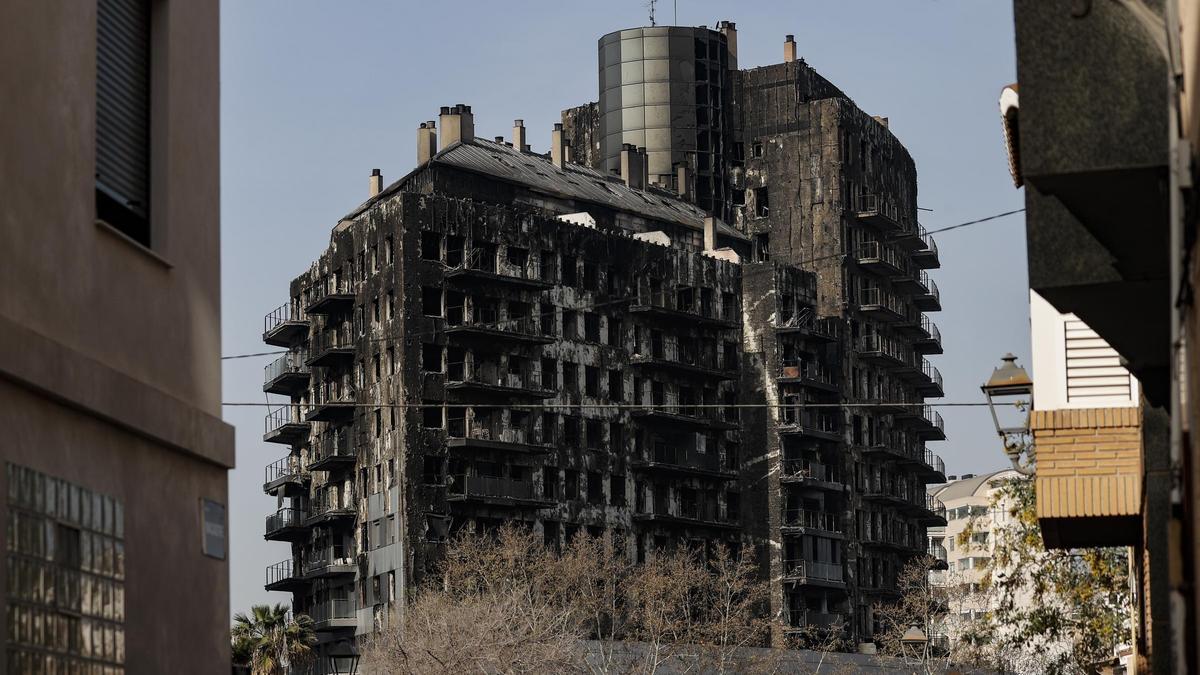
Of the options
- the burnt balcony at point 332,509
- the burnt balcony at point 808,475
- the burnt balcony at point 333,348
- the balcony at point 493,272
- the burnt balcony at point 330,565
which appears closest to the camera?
the burnt balcony at point 330,565

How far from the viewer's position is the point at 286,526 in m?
91.4

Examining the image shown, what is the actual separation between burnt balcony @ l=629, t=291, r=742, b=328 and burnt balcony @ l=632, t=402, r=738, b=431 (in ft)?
13.6

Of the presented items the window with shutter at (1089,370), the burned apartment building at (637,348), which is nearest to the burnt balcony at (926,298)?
the burned apartment building at (637,348)

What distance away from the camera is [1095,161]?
980 centimetres

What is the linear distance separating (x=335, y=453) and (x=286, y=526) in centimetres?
611

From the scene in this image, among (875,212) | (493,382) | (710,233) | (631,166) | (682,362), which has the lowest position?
(493,382)

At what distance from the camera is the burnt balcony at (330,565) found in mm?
85188

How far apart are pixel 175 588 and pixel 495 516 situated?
71.2 metres

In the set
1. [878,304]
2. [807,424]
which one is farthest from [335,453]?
[878,304]

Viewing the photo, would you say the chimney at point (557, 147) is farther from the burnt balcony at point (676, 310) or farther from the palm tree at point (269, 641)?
the palm tree at point (269, 641)

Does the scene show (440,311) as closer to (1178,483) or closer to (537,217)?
(537,217)

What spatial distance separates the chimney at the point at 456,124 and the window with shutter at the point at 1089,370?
80.4 meters

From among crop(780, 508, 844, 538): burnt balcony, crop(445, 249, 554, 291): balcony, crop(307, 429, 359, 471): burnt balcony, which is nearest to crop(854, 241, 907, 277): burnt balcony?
crop(780, 508, 844, 538): burnt balcony

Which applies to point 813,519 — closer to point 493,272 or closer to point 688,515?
point 688,515
